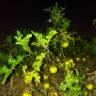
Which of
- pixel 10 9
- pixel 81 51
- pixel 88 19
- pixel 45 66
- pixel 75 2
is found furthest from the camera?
pixel 75 2

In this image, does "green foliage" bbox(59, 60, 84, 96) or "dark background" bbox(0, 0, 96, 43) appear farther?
"dark background" bbox(0, 0, 96, 43)

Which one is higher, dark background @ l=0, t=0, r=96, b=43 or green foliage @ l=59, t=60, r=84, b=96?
dark background @ l=0, t=0, r=96, b=43

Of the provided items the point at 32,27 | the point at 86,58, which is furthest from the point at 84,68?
the point at 32,27

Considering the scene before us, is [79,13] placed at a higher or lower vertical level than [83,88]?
higher

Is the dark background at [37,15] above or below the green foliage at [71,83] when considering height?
above

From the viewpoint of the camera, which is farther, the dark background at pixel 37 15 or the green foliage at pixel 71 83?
the dark background at pixel 37 15

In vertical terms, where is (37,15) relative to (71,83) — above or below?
above

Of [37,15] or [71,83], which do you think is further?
[37,15]

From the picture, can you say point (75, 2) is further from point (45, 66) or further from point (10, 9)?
point (45, 66)
